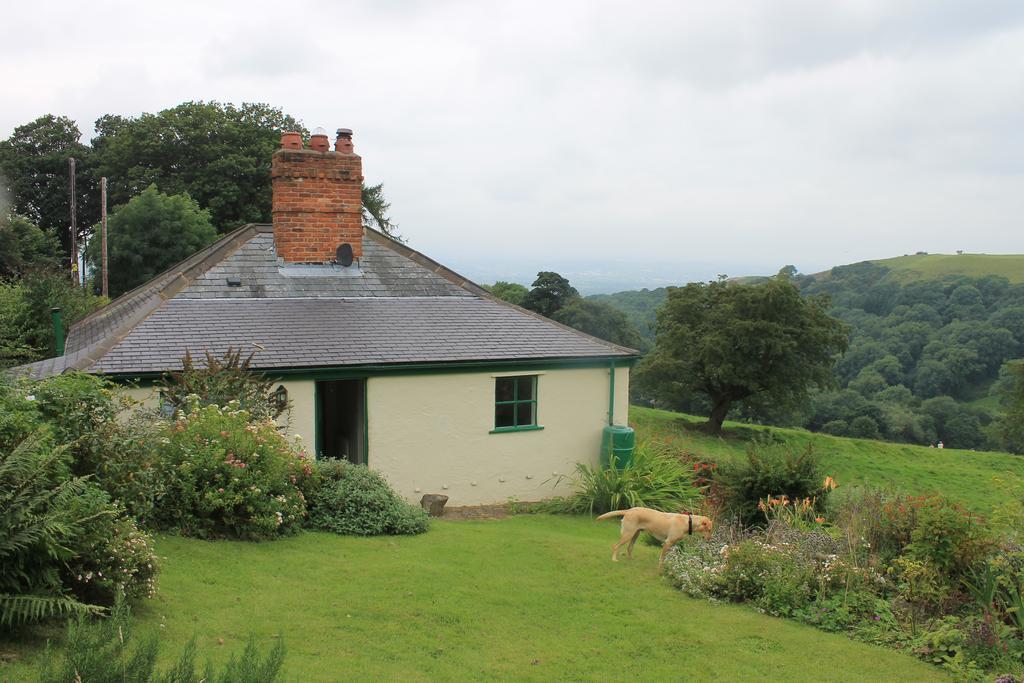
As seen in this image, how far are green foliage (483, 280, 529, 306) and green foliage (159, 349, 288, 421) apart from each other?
39.8 meters

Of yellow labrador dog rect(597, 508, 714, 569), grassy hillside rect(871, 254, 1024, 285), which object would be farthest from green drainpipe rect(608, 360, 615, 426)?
grassy hillside rect(871, 254, 1024, 285)

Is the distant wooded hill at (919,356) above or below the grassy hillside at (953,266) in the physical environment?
below

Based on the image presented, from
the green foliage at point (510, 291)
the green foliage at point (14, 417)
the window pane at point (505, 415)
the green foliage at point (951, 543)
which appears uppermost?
the green foliage at point (510, 291)

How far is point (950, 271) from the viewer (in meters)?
110

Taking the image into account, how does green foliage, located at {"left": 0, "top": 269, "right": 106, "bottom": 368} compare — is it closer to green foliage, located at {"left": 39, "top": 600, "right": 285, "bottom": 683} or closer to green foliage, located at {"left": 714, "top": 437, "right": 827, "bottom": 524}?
green foliage, located at {"left": 714, "top": 437, "right": 827, "bottom": 524}

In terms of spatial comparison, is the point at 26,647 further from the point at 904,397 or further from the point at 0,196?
the point at 904,397

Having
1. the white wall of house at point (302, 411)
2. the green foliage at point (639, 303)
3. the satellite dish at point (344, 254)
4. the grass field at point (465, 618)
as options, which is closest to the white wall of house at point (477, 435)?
the white wall of house at point (302, 411)

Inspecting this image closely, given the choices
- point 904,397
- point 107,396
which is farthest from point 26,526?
point 904,397

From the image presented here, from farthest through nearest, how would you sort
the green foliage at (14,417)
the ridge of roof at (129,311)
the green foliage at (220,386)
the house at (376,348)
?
1. the house at (376,348)
2. the ridge of roof at (129,311)
3. the green foliage at (220,386)
4. the green foliage at (14,417)

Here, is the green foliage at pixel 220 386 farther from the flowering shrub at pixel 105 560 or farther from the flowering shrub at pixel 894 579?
the flowering shrub at pixel 894 579

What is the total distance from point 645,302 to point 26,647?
92.5m

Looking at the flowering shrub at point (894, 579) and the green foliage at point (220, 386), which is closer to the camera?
the flowering shrub at point (894, 579)

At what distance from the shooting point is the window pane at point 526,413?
50.5 feet

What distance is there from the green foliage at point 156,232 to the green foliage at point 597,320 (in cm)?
2030
